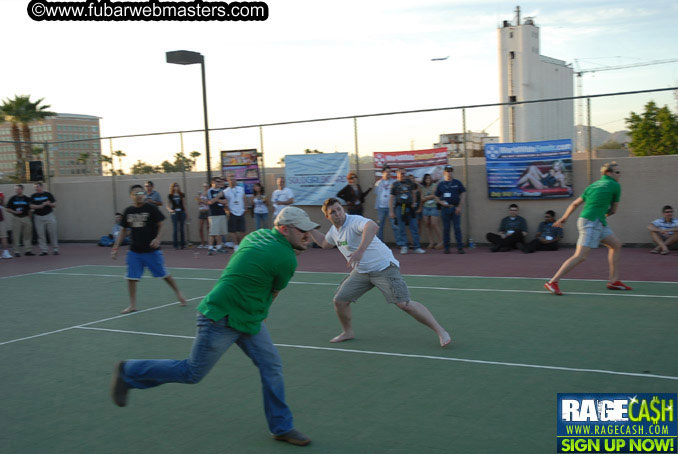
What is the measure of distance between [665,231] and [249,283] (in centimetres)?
1271

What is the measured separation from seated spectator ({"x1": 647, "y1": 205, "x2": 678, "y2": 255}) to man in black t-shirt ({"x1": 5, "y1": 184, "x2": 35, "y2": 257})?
17.9 m

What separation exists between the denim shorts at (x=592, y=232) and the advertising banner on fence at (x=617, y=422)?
466cm

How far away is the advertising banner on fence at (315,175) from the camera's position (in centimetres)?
1894

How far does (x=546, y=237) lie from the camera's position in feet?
51.5

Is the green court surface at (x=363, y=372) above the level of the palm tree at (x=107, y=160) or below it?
below

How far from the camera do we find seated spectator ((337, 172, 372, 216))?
17.2m

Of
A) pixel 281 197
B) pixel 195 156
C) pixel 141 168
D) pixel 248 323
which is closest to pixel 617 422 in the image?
pixel 248 323

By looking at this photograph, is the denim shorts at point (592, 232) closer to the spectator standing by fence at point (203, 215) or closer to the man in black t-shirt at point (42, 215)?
the spectator standing by fence at point (203, 215)

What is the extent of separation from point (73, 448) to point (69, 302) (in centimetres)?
708

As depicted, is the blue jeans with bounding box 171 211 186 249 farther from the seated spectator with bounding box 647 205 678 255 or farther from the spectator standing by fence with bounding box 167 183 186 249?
the seated spectator with bounding box 647 205 678 255

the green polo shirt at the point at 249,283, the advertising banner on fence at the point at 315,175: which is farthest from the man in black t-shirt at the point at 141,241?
the advertising banner on fence at the point at 315,175

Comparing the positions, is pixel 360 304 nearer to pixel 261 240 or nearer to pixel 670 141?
pixel 261 240

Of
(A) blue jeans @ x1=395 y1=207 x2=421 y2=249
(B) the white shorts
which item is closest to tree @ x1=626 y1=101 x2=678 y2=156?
(A) blue jeans @ x1=395 y1=207 x2=421 y2=249

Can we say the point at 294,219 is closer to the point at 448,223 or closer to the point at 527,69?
the point at 448,223
